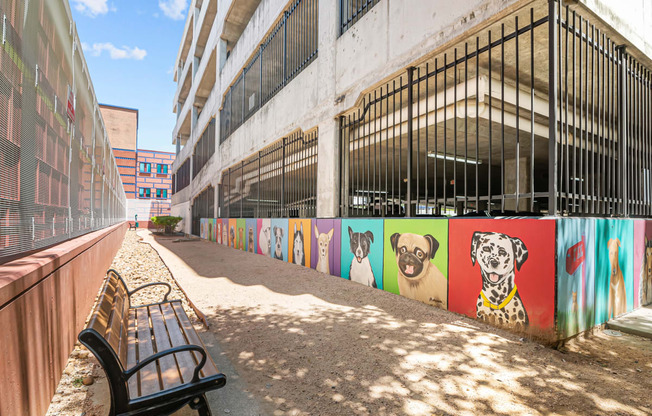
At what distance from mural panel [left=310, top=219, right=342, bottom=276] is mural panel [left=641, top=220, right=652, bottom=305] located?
5.51 metres

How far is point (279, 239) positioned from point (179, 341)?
8.01 m

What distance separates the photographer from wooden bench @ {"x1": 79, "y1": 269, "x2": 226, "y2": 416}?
1817 millimetres

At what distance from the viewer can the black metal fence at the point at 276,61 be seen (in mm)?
10062

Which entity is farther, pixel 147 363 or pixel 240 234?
pixel 240 234

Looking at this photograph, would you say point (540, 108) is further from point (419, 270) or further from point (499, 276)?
point (499, 276)

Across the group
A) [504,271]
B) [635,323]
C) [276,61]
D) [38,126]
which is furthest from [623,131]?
[276,61]

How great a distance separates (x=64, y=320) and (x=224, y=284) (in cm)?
392

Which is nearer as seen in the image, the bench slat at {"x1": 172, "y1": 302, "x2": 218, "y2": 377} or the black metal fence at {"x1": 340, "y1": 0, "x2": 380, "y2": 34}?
the bench slat at {"x1": 172, "y1": 302, "x2": 218, "y2": 377}

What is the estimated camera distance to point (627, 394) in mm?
2699

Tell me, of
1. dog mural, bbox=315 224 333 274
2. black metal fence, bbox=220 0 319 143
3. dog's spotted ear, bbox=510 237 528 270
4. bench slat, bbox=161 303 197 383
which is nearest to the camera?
bench slat, bbox=161 303 197 383

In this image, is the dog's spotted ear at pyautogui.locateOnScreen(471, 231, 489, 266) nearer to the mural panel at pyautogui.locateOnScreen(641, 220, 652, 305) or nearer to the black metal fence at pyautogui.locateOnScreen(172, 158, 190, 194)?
the mural panel at pyautogui.locateOnScreen(641, 220, 652, 305)

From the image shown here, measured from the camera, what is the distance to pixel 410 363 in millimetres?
3158

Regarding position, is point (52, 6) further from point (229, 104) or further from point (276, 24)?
point (229, 104)

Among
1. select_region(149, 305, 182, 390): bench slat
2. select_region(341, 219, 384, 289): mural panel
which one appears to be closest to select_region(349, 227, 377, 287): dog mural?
select_region(341, 219, 384, 289): mural panel
